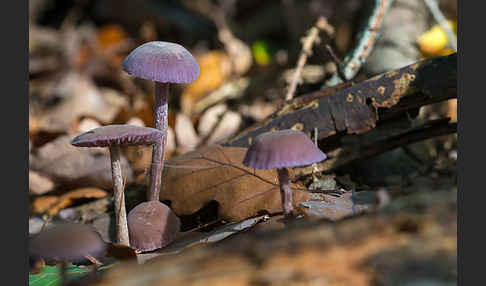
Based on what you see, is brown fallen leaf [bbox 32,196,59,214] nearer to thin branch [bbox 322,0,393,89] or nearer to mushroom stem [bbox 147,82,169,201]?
mushroom stem [bbox 147,82,169,201]

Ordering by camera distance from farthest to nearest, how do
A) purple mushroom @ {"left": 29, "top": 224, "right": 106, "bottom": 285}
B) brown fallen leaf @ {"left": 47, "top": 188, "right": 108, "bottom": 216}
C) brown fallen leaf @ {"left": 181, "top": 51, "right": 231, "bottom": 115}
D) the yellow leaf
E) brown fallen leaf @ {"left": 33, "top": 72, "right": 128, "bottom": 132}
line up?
brown fallen leaf @ {"left": 181, "top": 51, "right": 231, "bottom": 115}, brown fallen leaf @ {"left": 33, "top": 72, "right": 128, "bottom": 132}, the yellow leaf, brown fallen leaf @ {"left": 47, "top": 188, "right": 108, "bottom": 216}, purple mushroom @ {"left": 29, "top": 224, "right": 106, "bottom": 285}

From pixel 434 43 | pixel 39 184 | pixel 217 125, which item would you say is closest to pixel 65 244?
pixel 39 184

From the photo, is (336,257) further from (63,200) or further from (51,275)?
(63,200)

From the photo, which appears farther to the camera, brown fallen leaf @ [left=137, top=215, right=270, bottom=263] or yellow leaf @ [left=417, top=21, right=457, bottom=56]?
yellow leaf @ [left=417, top=21, right=457, bottom=56]

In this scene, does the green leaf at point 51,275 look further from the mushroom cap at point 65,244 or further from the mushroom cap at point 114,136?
the mushroom cap at point 114,136

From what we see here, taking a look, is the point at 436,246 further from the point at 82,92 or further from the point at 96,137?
the point at 82,92

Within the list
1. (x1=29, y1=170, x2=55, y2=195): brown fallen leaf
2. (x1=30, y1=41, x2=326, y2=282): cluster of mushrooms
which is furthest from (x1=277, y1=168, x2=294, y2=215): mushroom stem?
(x1=29, y1=170, x2=55, y2=195): brown fallen leaf

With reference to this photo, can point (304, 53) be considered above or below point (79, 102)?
above

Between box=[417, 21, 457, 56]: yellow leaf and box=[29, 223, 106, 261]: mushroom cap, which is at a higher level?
box=[417, 21, 457, 56]: yellow leaf
